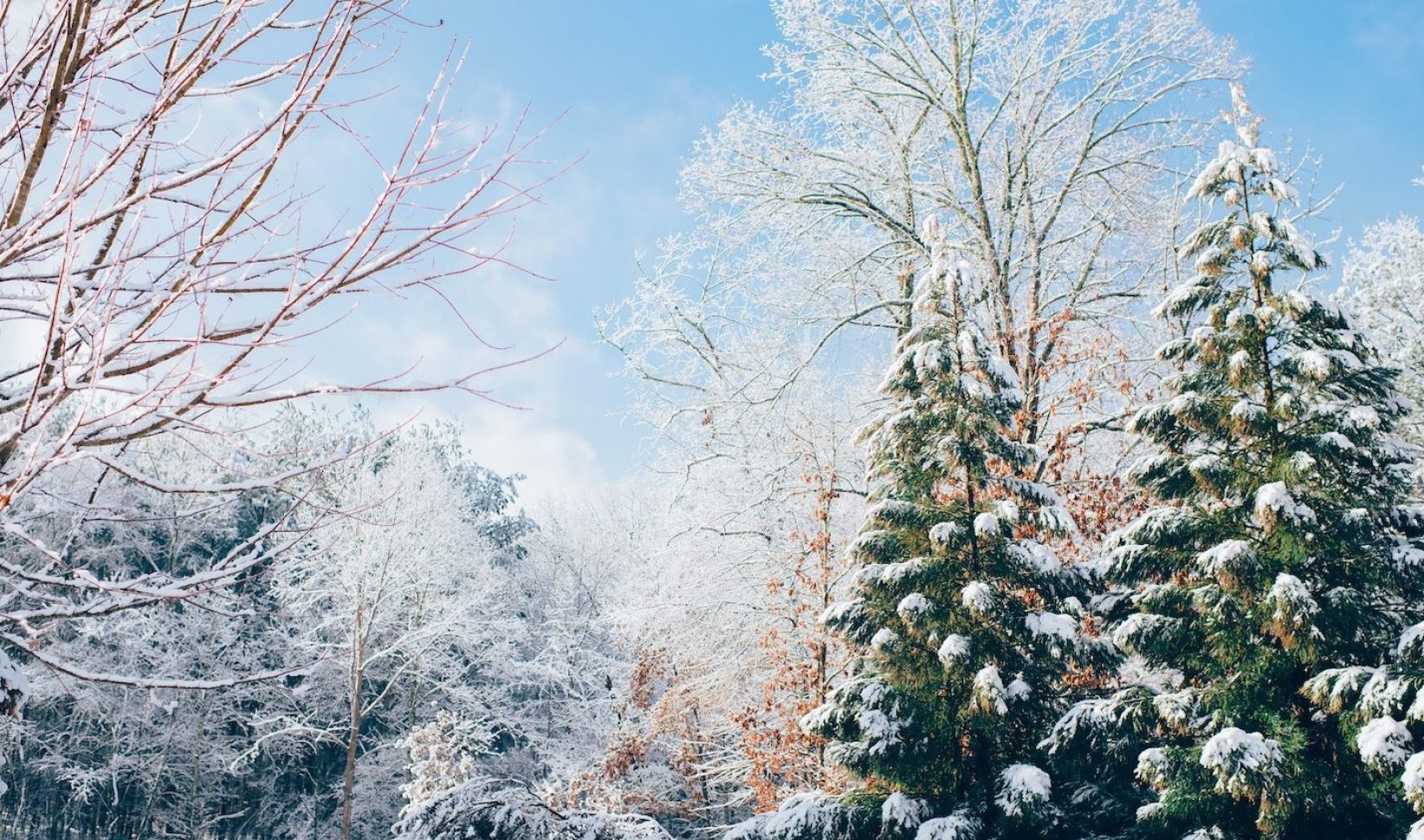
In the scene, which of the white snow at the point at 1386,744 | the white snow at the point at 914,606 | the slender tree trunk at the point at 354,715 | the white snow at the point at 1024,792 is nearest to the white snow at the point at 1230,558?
the white snow at the point at 1386,744

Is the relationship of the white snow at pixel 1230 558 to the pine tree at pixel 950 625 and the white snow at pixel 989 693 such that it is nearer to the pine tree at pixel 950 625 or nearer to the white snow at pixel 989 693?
the pine tree at pixel 950 625

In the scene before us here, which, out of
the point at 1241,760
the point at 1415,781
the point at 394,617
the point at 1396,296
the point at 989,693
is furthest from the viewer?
the point at 394,617

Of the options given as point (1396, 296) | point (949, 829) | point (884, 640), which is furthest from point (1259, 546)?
point (1396, 296)

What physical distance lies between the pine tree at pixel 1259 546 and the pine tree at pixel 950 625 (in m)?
0.80

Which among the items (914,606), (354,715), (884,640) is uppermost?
(914,606)

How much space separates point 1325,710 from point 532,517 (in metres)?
33.0

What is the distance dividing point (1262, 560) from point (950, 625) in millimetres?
2651

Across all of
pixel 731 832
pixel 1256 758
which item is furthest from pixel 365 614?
pixel 1256 758

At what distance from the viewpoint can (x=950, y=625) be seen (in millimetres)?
8719

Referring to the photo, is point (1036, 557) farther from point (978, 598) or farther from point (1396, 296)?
point (1396, 296)

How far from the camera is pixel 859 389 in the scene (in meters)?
15.0

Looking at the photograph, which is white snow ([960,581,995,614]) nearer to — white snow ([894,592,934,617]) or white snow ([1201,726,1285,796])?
white snow ([894,592,934,617])

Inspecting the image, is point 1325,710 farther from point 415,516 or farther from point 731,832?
point 415,516

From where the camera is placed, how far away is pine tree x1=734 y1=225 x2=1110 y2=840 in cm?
833
